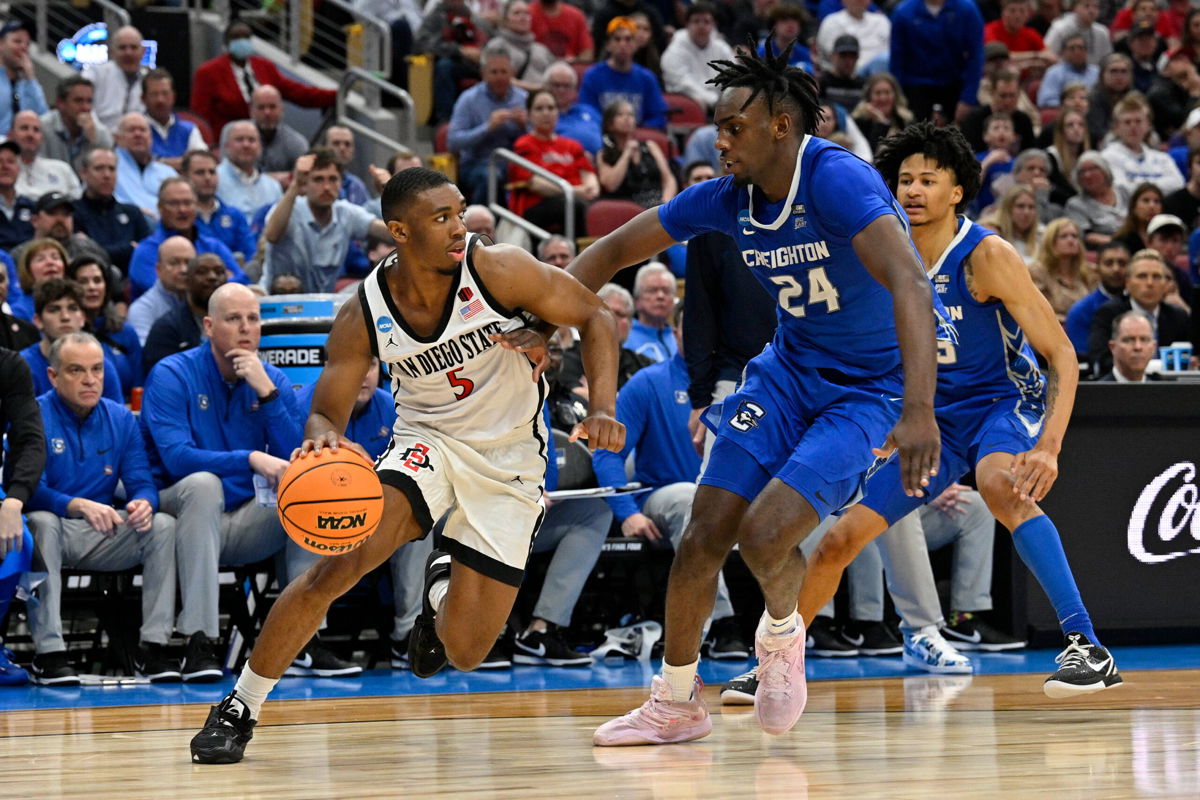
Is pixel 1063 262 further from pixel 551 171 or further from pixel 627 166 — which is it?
pixel 551 171

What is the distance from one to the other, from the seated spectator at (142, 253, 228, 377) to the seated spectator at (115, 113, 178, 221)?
95.3 inches

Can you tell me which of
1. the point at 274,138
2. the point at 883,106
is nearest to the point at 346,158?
the point at 274,138

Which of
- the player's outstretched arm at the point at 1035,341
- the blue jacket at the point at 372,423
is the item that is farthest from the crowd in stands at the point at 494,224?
the player's outstretched arm at the point at 1035,341

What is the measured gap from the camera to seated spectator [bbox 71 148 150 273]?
32.3ft

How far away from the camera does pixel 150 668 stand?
709 centimetres

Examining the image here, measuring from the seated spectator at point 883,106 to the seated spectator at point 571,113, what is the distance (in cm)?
231

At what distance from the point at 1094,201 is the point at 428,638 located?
29.9 ft

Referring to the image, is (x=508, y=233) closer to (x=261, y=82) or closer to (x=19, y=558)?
(x=261, y=82)

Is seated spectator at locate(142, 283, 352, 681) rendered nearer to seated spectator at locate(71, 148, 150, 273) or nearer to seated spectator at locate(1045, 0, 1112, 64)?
seated spectator at locate(71, 148, 150, 273)

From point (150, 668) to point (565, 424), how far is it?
93.6 inches

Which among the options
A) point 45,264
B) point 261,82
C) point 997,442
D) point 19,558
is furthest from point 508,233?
point 997,442

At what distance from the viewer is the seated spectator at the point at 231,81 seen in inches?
484

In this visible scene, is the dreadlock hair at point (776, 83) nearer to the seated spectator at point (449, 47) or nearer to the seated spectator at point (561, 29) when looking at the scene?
the seated spectator at point (449, 47)

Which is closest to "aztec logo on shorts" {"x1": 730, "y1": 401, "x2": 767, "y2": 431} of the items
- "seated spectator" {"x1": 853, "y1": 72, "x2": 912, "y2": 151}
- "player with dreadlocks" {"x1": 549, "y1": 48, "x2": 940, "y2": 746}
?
"player with dreadlocks" {"x1": 549, "y1": 48, "x2": 940, "y2": 746}
